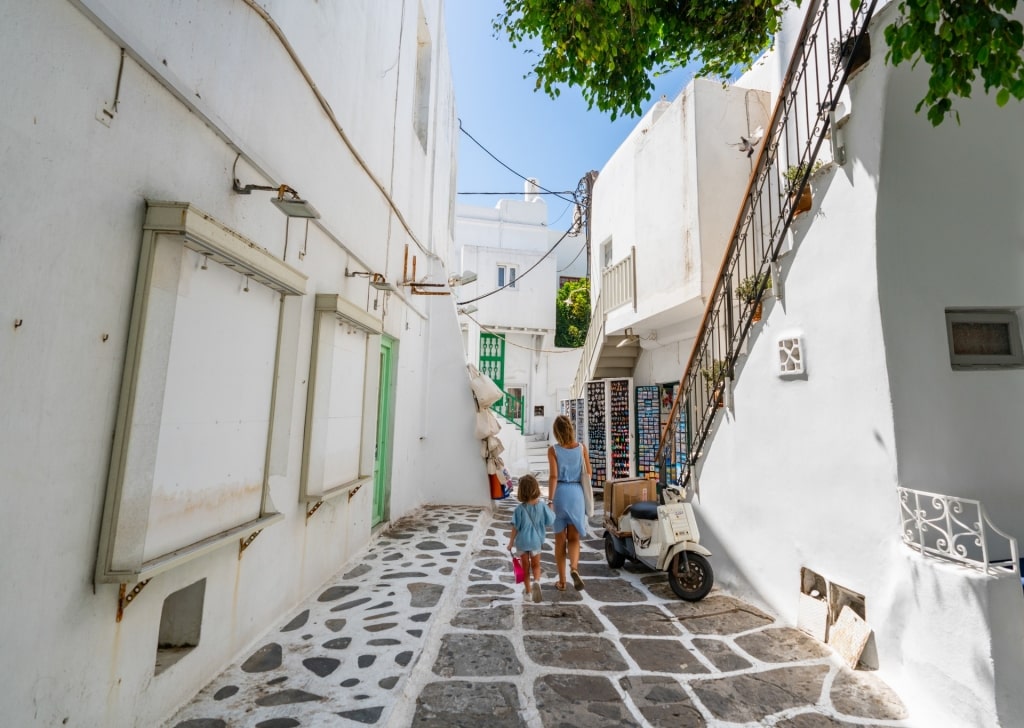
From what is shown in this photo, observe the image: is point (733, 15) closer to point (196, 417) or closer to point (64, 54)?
point (64, 54)

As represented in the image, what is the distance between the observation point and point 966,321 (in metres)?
3.27

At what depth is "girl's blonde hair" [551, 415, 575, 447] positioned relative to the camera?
4.75 metres

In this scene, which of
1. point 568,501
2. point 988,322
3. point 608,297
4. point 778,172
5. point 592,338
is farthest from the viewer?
point 592,338

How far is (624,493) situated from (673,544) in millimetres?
1275

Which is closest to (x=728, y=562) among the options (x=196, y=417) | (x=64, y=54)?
(x=196, y=417)

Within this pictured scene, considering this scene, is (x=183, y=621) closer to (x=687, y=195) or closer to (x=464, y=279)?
(x=464, y=279)

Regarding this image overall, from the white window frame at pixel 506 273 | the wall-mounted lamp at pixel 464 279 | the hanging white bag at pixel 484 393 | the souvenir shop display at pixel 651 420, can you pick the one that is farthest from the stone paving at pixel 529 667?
the white window frame at pixel 506 273

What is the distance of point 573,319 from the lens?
21891 mm

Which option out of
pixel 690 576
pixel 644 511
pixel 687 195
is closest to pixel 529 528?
pixel 644 511

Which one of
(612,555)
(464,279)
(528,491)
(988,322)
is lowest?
(612,555)

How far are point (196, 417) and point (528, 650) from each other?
8.72 ft

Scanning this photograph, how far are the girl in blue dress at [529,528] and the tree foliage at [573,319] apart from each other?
17.3 meters

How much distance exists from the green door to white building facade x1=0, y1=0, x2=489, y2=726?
4.90 ft

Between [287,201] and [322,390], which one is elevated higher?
[287,201]
